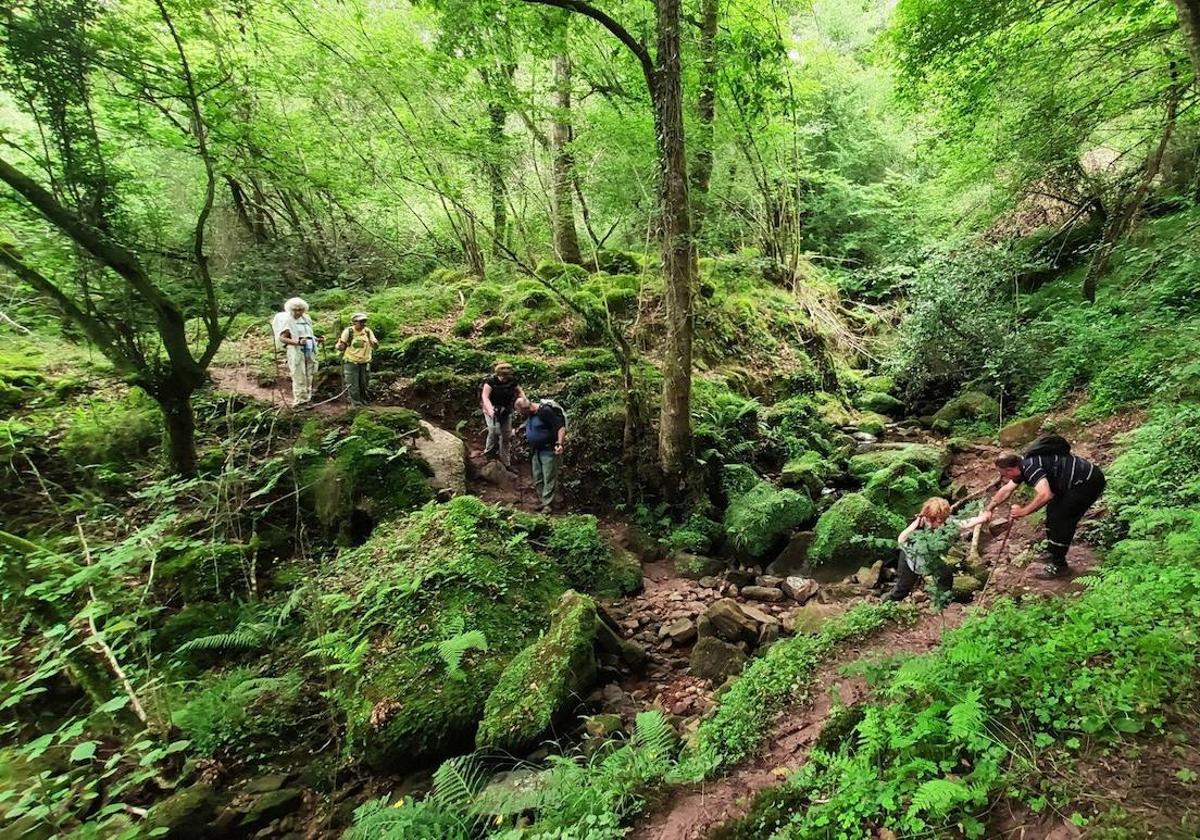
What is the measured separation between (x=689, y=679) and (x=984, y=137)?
11.3 m

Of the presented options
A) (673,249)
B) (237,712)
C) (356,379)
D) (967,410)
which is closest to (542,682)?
(237,712)

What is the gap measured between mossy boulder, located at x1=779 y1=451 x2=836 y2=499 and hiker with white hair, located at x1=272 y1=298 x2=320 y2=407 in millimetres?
8446

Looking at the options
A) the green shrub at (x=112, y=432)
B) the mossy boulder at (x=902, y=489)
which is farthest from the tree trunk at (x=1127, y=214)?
the green shrub at (x=112, y=432)

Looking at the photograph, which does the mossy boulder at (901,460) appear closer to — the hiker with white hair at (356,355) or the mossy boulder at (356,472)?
the mossy boulder at (356,472)

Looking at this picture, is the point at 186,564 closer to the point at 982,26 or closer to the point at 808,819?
the point at 808,819

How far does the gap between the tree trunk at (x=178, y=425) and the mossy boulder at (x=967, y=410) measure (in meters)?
13.6

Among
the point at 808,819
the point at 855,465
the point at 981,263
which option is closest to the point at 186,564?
the point at 808,819

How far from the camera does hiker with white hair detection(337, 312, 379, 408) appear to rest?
9141 millimetres

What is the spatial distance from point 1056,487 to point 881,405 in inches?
324

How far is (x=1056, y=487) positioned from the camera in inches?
224

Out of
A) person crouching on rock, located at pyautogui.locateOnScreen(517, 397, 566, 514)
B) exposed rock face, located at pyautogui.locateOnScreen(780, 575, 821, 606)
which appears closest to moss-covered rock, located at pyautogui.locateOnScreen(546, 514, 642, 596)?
person crouching on rock, located at pyautogui.locateOnScreen(517, 397, 566, 514)

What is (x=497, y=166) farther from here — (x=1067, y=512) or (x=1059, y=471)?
(x=1067, y=512)

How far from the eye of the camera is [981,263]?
1227cm

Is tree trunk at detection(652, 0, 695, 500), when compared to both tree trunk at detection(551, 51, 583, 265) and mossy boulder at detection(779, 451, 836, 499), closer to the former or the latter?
mossy boulder at detection(779, 451, 836, 499)
